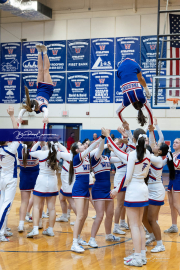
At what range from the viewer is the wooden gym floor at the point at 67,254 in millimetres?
4590

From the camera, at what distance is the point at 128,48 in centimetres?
1518

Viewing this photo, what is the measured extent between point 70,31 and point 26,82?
134 inches

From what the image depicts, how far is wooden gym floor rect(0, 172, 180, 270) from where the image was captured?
459 cm

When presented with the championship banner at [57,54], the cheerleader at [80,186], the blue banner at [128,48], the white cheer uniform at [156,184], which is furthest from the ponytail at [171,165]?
the championship banner at [57,54]

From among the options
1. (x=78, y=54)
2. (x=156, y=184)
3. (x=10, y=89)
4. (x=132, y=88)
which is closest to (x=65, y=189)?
(x=156, y=184)

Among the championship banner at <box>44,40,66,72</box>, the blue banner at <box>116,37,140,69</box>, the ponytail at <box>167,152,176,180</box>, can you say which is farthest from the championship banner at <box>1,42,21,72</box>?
the ponytail at <box>167,152,176,180</box>

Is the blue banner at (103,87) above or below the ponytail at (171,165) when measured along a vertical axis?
above

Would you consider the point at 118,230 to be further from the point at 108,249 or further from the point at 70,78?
the point at 70,78

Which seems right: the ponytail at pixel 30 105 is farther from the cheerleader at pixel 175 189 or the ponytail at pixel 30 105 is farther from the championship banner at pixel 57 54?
the championship banner at pixel 57 54

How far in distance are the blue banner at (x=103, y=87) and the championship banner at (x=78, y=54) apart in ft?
2.68

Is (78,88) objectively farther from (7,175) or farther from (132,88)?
(132,88)

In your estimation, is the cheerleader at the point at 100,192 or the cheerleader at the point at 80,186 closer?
the cheerleader at the point at 80,186

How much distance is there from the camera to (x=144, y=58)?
590 inches

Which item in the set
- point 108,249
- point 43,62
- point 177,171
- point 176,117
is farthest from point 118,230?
point 176,117
